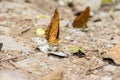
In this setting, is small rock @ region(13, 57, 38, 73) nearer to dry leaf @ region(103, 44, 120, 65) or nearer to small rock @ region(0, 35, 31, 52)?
small rock @ region(0, 35, 31, 52)

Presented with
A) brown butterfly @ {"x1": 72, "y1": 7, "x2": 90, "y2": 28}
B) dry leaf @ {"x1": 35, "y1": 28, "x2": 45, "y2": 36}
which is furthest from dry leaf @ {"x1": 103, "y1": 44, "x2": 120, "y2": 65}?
brown butterfly @ {"x1": 72, "y1": 7, "x2": 90, "y2": 28}

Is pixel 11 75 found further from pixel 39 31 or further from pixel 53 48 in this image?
pixel 39 31

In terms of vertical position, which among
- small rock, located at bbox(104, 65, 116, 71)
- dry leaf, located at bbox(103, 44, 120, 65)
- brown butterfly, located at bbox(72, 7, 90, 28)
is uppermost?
brown butterfly, located at bbox(72, 7, 90, 28)

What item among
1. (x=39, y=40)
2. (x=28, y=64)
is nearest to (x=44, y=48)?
(x=39, y=40)

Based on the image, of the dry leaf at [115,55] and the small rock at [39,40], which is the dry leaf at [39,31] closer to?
the small rock at [39,40]

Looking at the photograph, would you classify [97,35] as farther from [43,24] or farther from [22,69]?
[22,69]

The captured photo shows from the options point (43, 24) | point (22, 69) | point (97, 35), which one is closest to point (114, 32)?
point (97, 35)

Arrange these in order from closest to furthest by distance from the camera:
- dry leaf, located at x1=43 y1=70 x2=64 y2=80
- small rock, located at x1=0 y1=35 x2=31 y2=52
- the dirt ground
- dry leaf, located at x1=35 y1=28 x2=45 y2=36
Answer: dry leaf, located at x1=43 y1=70 x2=64 y2=80 → the dirt ground → small rock, located at x1=0 y1=35 x2=31 y2=52 → dry leaf, located at x1=35 y1=28 x2=45 y2=36

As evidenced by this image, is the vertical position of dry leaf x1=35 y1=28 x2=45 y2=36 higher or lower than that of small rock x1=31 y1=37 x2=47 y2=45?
higher
